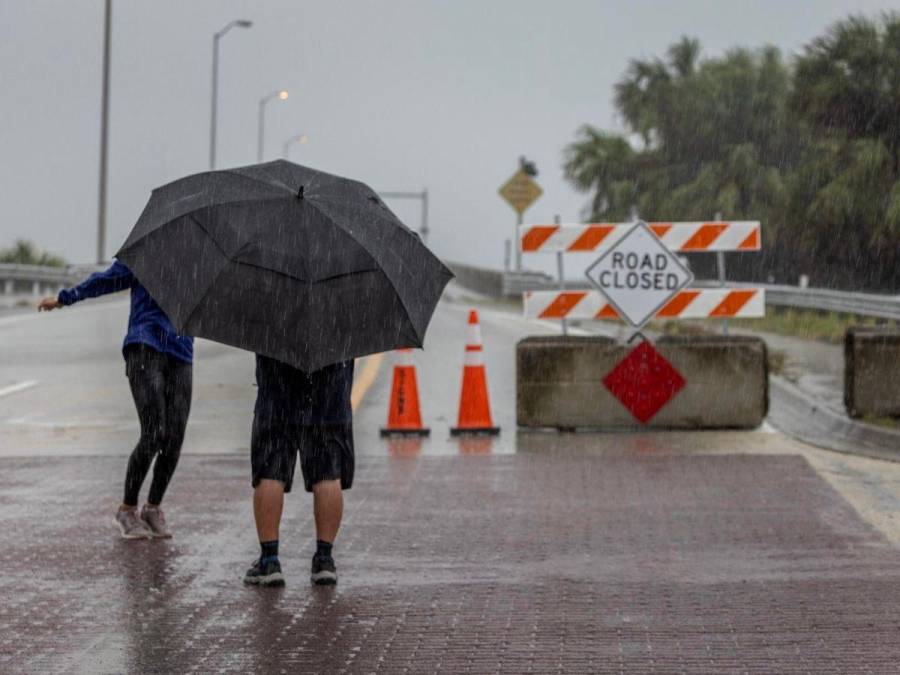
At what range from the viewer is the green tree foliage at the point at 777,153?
37.3m

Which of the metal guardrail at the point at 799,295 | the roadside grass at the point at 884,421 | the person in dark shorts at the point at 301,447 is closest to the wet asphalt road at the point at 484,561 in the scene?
the person in dark shorts at the point at 301,447

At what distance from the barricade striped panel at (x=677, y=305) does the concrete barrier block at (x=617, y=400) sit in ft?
1.54

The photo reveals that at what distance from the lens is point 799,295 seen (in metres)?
32.5

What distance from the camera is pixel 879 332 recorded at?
1497 centimetres

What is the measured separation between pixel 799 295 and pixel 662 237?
17445 millimetres

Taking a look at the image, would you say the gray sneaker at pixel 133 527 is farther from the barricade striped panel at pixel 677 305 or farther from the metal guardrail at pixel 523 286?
the barricade striped panel at pixel 677 305

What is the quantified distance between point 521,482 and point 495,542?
7.94 ft

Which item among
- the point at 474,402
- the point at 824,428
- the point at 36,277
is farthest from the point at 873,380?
the point at 36,277

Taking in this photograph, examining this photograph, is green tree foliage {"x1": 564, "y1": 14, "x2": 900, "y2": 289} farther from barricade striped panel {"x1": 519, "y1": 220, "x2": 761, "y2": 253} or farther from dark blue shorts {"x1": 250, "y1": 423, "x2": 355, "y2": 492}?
dark blue shorts {"x1": 250, "y1": 423, "x2": 355, "y2": 492}

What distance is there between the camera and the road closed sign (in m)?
15.2

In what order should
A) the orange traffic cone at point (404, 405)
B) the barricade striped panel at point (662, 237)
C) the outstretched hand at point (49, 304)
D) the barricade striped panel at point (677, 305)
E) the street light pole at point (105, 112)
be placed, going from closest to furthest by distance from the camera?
1. the outstretched hand at point (49, 304)
2. the orange traffic cone at point (404, 405)
3. the barricade striped panel at point (677, 305)
4. the barricade striped panel at point (662, 237)
5. the street light pole at point (105, 112)

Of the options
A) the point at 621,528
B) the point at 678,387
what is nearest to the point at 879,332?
the point at 678,387

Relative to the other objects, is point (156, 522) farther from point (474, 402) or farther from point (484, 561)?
point (474, 402)

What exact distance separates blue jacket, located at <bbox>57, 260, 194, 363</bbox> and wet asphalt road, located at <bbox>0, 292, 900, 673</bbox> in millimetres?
1006
